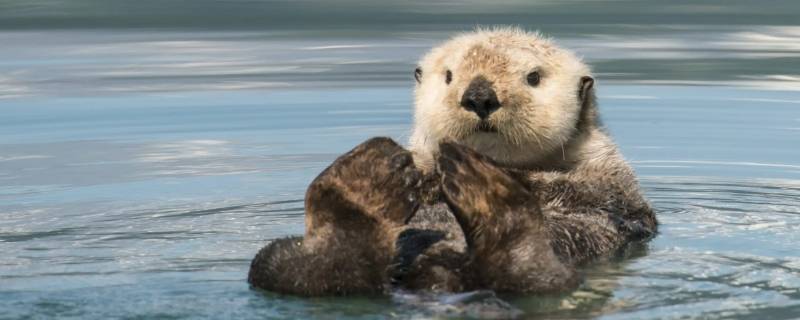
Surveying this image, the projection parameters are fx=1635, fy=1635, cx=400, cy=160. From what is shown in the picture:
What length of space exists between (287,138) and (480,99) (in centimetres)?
315

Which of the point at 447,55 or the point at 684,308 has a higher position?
the point at 447,55

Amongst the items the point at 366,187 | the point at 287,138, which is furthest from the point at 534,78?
the point at 287,138

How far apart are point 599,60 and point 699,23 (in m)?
1.40

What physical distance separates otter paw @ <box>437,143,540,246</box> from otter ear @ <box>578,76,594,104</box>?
54.0 inches

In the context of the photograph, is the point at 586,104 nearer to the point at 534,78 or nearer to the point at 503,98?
the point at 534,78

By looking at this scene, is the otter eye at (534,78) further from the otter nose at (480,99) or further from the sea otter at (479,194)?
the otter nose at (480,99)

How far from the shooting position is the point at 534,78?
597 centimetres

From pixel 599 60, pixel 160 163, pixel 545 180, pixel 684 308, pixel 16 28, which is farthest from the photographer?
pixel 16 28

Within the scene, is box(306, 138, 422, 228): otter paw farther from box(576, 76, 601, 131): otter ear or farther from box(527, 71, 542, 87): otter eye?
box(576, 76, 601, 131): otter ear

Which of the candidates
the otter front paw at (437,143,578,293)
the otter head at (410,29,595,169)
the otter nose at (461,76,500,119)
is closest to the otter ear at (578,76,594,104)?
the otter head at (410,29,595,169)

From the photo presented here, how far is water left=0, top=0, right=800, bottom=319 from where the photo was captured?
16.7ft

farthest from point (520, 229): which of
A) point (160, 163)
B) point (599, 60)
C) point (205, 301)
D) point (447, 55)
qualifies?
point (599, 60)

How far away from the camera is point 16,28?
11.5 m

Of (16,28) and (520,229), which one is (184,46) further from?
(520,229)
